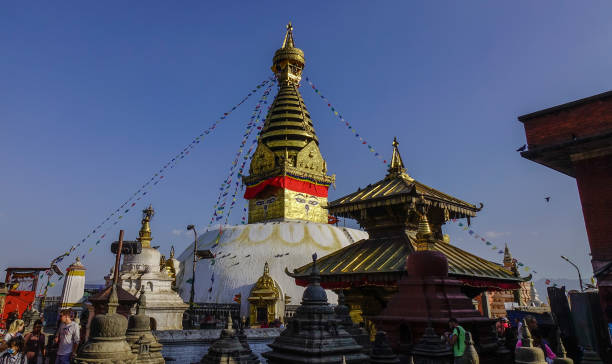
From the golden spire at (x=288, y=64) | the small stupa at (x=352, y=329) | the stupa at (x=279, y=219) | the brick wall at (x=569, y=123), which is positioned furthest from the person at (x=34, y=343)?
the golden spire at (x=288, y=64)

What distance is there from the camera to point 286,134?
29.9 metres

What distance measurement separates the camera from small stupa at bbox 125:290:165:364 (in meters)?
6.93

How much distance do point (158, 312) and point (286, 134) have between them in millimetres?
18372

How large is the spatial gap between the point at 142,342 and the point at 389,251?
659cm

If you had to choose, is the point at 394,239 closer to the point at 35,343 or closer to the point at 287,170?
the point at 35,343

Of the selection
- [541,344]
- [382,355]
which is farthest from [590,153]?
[382,355]

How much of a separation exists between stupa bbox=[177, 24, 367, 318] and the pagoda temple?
941 cm

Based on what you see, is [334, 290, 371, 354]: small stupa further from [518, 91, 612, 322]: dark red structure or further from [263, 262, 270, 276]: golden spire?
[263, 262, 270, 276]: golden spire

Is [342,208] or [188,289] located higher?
[342,208]

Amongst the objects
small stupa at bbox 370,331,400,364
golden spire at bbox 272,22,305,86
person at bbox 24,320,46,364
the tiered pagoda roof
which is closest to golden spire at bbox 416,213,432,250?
the tiered pagoda roof

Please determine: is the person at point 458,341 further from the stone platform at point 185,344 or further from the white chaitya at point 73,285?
the white chaitya at point 73,285

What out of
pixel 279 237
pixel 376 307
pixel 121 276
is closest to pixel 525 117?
pixel 376 307

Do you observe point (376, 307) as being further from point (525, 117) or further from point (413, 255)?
point (525, 117)

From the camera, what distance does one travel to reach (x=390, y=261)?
9.86 m
